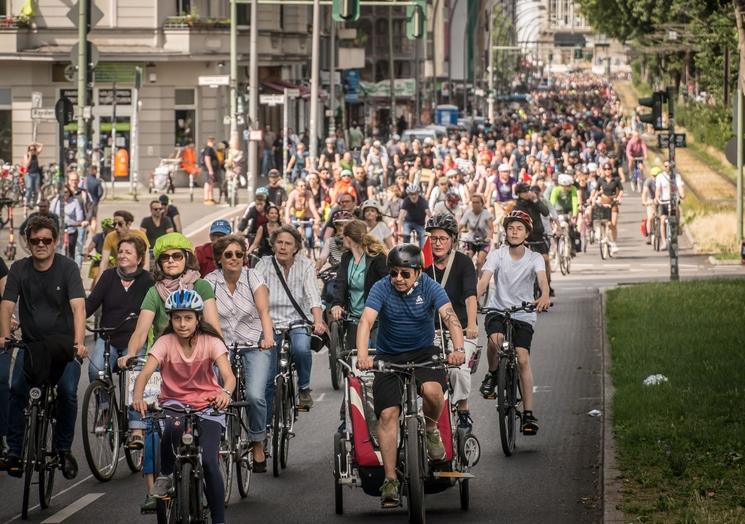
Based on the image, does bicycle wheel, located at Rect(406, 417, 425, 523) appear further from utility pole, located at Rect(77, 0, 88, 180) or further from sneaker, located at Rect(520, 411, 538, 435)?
utility pole, located at Rect(77, 0, 88, 180)

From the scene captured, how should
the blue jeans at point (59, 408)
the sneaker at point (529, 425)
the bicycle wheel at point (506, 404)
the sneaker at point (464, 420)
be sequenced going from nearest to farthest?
the blue jeans at point (59, 408) < the sneaker at point (464, 420) < the bicycle wheel at point (506, 404) < the sneaker at point (529, 425)

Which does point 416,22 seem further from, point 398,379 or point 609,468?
point 398,379

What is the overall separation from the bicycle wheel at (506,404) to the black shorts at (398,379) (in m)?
2.42

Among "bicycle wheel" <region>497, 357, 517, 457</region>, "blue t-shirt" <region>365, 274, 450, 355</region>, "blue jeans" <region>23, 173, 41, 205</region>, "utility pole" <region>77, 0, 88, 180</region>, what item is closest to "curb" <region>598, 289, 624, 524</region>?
"bicycle wheel" <region>497, 357, 517, 457</region>

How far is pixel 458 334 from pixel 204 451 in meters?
1.86

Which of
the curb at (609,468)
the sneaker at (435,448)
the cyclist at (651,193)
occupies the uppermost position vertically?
the cyclist at (651,193)

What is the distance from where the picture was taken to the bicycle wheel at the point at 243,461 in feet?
36.9

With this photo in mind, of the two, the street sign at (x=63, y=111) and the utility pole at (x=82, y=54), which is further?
the utility pole at (x=82, y=54)

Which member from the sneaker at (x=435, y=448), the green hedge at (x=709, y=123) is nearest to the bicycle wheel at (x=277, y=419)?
the sneaker at (x=435, y=448)

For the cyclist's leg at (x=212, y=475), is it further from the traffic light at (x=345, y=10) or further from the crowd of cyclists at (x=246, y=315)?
the traffic light at (x=345, y=10)

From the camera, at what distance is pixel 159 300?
10883mm

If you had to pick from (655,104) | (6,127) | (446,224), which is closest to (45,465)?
(446,224)

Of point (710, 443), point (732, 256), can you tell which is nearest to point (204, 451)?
point (710, 443)

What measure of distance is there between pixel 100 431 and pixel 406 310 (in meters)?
2.71
